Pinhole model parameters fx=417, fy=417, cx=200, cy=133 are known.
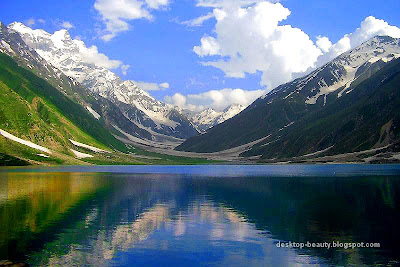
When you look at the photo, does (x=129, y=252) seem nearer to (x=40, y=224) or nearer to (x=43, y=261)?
(x=43, y=261)

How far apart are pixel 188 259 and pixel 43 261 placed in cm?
1230

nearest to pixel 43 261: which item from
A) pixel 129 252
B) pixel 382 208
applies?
pixel 129 252

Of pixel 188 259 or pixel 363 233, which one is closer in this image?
pixel 188 259

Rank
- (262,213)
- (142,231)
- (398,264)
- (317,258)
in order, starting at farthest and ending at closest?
1. (262,213)
2. (142,231)
3. (317,258)
4. (398,264)

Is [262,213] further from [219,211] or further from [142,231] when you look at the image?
[142,231]

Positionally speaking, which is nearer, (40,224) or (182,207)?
(40,224)

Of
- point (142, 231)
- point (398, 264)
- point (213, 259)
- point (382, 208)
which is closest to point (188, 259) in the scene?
point (213, 259)

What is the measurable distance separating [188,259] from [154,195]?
176ft

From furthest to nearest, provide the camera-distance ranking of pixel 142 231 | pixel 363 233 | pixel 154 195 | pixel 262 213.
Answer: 1. pixel 154 195
2. pixel 262 213
3. pixel 142 231
4. pixel 363 233

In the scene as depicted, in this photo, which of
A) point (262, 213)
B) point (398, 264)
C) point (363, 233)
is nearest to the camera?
point (398, 264)

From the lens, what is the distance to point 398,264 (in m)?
33.2

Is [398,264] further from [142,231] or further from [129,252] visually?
[142,231]

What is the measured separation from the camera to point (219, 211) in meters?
65.5

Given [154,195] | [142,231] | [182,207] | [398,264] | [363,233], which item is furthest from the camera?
[154,195]
